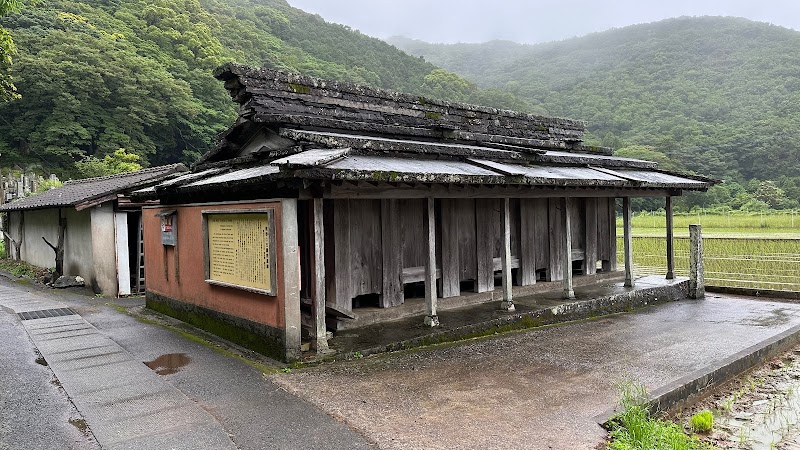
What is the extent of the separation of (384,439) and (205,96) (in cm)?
4415

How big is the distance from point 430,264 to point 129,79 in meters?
35.2

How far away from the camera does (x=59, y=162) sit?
3309 cm

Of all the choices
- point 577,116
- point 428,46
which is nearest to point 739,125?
point 577,116

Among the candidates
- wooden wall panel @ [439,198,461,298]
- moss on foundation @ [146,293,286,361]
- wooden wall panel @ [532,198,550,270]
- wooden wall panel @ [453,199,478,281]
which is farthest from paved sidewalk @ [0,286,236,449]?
wooden wall panel @ [532,198,550,270]

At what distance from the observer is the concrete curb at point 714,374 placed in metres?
5.24

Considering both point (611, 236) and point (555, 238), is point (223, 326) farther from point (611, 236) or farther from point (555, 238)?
point (611, 236)

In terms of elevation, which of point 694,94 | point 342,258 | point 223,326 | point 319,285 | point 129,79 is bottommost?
point 223,326

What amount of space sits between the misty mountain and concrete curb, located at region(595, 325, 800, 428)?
42684mm

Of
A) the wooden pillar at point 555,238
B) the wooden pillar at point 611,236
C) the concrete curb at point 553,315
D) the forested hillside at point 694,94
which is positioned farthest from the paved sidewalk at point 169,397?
the forested hillside at point 694,94

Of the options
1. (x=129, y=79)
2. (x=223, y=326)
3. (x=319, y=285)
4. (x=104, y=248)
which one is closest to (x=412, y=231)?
(x=319, y=285)

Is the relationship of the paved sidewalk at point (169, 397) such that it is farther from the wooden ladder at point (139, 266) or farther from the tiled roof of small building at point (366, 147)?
the wooden ladder at point (139, 266)

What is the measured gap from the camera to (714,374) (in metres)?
6.11

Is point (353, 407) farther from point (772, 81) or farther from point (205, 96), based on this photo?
point (772, 81)

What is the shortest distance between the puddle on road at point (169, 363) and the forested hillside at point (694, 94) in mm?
41272
